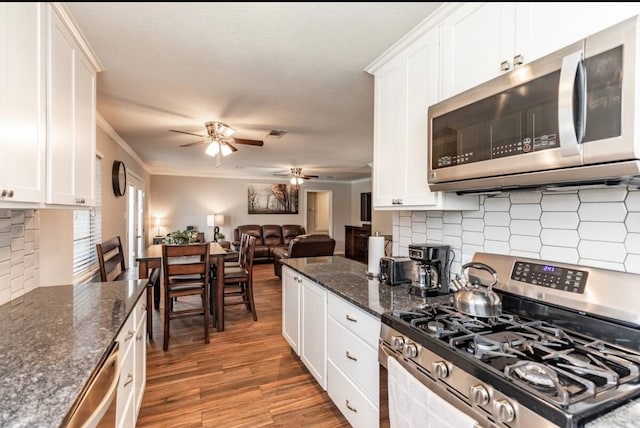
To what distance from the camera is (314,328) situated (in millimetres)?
2316

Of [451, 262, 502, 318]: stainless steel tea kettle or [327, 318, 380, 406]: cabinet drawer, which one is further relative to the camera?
[327, 318, 380, 406]: cabinet drawer

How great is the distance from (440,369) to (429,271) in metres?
0.79

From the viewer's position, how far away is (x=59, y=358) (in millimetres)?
1076

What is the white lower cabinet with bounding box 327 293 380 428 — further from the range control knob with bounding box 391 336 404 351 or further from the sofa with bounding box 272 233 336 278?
the sofa with bounding box 272 233 336 278

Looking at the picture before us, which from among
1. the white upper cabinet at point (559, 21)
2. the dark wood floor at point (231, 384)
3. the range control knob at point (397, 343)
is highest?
the white upper cabinet at point (559, 21)

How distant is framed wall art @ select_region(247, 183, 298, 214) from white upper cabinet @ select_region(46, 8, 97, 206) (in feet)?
21.6

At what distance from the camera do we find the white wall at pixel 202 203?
25.5ft

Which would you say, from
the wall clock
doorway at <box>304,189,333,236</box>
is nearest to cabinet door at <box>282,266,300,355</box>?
the wall clock

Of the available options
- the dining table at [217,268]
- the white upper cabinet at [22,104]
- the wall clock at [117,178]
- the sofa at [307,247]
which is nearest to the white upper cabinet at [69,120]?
the white upper cabinet at [22,104]

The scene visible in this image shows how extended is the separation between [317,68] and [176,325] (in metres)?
3.27

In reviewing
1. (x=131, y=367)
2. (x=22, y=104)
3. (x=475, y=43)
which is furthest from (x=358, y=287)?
(x=22, y=104)

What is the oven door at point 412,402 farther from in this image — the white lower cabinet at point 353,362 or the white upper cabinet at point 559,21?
the white upper cabinet at point 559,21

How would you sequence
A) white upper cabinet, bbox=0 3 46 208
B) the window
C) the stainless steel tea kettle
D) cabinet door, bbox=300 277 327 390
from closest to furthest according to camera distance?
1. white upper cabinet, bbox=0 3 46 208
2. the stainless steel tea kettle
3. cabinet door, bbox=300 277 327 390
4. the window

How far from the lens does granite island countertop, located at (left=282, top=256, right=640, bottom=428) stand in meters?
0.76
